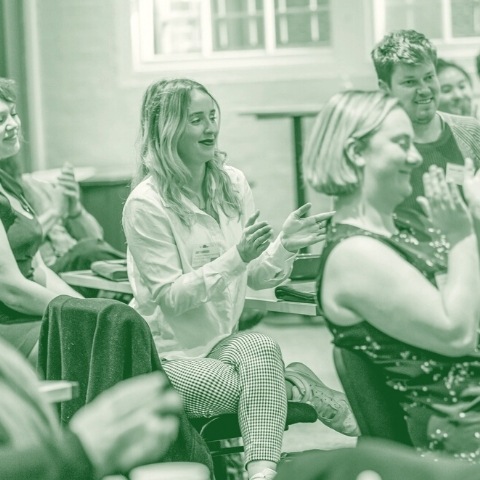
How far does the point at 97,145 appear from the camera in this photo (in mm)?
7027

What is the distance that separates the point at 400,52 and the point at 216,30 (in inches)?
174

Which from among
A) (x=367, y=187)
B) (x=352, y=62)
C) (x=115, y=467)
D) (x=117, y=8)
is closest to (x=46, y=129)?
(x=117, y=8)

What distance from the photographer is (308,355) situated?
4.96 m

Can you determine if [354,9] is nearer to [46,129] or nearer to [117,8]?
[117,8]

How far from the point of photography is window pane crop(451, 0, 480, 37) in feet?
22.4

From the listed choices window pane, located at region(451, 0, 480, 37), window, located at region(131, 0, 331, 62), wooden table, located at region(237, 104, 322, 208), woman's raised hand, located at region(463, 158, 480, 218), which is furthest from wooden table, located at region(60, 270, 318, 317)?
window pane, located at region(451, 0, 480, 37)

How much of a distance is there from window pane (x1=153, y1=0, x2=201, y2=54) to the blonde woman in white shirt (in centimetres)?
440

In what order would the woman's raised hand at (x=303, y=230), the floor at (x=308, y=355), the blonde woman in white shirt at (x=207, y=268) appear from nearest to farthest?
the blonde woman in white shirt at (x=207, y=268)
the woman's raised hand at (x=303, y=230)
the floor at (x=308, y=355)

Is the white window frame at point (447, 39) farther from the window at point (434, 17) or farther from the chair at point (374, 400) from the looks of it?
the chair at point (374, 400)

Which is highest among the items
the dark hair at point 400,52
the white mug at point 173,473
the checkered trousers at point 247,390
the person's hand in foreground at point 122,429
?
the dark hair at point 400,52

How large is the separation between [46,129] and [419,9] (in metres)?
3.06

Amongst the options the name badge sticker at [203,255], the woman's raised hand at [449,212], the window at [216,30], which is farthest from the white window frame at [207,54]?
the woman's raised hand at [449,212]

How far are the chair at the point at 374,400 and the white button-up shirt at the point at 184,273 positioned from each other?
2.73ft

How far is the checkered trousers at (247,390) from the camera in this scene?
2242mm
